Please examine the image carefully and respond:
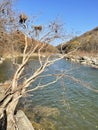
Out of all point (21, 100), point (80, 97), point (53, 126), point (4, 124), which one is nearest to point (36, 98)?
point (21, 100)

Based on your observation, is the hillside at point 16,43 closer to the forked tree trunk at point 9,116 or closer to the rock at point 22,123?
the forked tree trunk at point 9,116

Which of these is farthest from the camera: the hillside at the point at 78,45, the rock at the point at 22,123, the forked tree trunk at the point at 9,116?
the hillside at the point at 78,45

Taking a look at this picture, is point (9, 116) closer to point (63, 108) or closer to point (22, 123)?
point (22, 123)

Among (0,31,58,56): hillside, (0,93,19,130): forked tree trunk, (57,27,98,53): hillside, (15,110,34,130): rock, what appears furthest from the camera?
(0,31,58,56): hillside

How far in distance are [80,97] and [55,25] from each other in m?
9.55

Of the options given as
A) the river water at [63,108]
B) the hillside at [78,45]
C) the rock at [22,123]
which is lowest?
the river water at [63,108]

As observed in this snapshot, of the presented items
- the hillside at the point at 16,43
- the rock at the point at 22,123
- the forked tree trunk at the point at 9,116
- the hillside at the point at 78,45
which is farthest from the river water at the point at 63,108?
the forked tree trunk at the point at 9,116

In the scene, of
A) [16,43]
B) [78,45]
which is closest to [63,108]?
[78,45]

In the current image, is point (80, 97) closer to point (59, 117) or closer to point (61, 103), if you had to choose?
point (61, 103)

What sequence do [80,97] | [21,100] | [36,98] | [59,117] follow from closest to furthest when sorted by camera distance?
[59,117] < [21,100] < [36,98] < [80,97]

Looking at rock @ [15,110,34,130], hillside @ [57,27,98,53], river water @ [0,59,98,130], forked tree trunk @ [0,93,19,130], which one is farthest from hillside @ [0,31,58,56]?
rock @ [15,110,34,130]

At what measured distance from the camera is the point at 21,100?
18891 millimetres

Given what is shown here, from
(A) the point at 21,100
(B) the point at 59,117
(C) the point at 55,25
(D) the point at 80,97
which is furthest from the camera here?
(D) the point at 80,97

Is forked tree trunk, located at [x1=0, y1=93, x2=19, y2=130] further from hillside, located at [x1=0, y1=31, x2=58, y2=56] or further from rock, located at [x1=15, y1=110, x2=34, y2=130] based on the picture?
hillside, located at [x1=0, y1=31, x2=58, y2=56]
